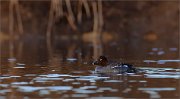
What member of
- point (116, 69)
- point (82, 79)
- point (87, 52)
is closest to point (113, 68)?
point (116, 69)

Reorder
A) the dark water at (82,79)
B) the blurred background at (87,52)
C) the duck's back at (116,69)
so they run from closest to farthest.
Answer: the dark water at (82,79)
the blurred background at (87,52)
the duck's back at (116,69)

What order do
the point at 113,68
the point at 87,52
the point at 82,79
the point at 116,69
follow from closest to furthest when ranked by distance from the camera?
the point at 82,79 → the point at 116,69 → the point at 113,68 → the point at 87,52

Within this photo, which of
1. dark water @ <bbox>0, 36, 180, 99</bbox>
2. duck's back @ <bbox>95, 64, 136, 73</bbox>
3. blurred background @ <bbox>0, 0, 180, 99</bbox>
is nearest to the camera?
dark water @ <bbox>0, 36, 180, 99</bbox>

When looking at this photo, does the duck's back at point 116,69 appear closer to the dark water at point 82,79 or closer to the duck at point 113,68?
the duck at point 113,68

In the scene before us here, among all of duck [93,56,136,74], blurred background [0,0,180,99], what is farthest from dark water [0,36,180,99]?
duck [93,56,136,74]

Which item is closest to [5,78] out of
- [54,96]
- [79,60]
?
[54,96]

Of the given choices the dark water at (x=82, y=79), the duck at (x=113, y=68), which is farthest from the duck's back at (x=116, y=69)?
the dark water at (x=82, y=79)

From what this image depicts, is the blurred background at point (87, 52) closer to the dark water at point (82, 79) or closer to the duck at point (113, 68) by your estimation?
the dark water at point (82, 79)

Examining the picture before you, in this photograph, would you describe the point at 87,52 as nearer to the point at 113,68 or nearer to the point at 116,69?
the point at 113,68

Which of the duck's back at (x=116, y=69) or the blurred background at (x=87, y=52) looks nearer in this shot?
the blurred background at (x=87, y=52)

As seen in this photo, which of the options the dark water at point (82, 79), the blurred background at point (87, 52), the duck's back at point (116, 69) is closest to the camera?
the dark water at point (82, 79)

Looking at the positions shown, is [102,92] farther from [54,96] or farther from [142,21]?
[142,21]

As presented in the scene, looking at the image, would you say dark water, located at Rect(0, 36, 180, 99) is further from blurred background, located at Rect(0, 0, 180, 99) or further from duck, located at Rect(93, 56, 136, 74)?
duck, located at Rect(93, 56, 136, 74)

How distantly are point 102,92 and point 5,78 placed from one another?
3941mm
